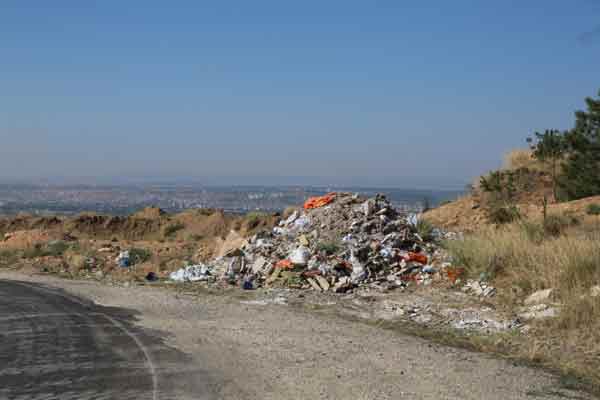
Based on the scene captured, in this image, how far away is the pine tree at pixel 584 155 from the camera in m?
30.6

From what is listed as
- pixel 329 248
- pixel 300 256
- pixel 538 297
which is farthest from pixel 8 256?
pixel 538 297

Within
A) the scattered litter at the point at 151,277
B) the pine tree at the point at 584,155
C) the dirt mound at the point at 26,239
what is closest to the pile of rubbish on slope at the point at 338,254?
the scattered litter at the point at 151,277

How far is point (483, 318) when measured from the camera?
40.8 feet

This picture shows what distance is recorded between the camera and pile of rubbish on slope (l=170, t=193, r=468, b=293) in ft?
53.8

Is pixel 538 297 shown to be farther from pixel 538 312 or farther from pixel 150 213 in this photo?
pixel 150 213

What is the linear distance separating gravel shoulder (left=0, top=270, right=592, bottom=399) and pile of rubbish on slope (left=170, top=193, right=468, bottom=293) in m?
3.25

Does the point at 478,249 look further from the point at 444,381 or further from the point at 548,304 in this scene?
the point at 444,381

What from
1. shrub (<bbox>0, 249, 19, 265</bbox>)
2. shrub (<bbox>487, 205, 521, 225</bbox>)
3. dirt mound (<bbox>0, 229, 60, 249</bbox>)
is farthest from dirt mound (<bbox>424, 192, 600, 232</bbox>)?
dirt mound (<bbox>0, 229, 60, 249</bbox>)

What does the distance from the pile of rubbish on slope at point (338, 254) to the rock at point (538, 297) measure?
2.90 m

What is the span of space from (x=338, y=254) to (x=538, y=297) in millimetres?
6136

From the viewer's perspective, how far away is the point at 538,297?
499 inches

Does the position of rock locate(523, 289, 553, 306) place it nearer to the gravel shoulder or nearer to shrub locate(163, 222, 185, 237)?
the gravel shoulder

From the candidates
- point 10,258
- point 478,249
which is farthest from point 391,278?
point 10,258

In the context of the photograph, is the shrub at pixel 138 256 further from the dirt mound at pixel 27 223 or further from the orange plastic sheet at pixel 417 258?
the dirt mound at pixel 27 223
